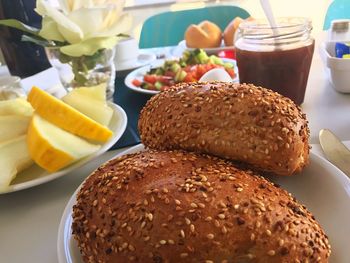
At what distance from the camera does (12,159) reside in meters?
0.86

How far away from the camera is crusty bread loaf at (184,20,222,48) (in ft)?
6.19

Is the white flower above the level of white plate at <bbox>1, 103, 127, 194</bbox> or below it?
above

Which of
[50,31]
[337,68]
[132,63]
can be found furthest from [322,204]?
[132,63]

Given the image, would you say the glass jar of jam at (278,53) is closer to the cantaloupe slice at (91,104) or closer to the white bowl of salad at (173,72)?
the white bowl of salad at (173,72)

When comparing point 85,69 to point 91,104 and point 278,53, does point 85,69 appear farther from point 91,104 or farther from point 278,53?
point 278,53

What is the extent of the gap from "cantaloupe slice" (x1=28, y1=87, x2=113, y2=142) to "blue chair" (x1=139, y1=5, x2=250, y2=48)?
5.59ft

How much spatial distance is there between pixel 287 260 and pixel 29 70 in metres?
1.50

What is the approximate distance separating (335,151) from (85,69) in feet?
2.96

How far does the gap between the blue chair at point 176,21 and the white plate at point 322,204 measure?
1913 mm

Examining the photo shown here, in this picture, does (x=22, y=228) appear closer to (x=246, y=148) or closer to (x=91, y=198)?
(x=91, y=198)

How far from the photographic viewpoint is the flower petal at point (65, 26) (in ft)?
4.27

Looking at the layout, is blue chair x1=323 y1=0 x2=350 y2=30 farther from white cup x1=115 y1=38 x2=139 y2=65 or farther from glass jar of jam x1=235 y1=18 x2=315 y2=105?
glass jar of jam x1=235 y1=18 x2=315 y2=105

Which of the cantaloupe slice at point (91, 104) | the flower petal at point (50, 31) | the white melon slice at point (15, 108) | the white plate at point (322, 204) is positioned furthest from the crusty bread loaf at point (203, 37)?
the white plate at point (322, 204)

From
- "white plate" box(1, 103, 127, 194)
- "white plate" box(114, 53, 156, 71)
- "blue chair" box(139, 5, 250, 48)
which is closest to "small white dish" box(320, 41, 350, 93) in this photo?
"white plate" box(1, 103, 127, 194)
